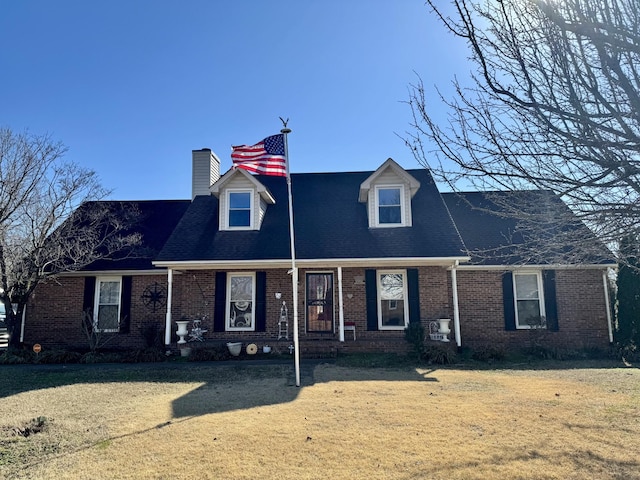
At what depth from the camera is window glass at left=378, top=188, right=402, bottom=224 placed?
1433 cm

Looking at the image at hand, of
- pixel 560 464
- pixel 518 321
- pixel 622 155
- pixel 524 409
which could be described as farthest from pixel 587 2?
pixel 518 321

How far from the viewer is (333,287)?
13.6 meters

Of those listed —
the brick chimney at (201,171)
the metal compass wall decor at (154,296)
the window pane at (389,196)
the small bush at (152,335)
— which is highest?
the brick chimney at (201,171)

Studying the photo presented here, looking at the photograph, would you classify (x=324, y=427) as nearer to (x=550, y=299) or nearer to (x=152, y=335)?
(x=152, y=335)

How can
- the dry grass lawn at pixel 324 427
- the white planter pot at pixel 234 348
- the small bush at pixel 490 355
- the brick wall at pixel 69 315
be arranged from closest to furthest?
the dry grass lawn at pixel 324 427
the small bush at pixel 490 355
the white planter pot at pixel 234 348
the brick wall at pixel 69 315

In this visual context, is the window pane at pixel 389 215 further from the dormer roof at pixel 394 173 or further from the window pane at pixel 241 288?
the window pane at pixel 241 288

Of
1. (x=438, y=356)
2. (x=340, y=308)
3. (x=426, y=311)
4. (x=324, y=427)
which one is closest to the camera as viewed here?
(x=324, y=427)

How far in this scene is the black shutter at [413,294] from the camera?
12.9 metres

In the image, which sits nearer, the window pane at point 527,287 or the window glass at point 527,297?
the window glass at point 527,297

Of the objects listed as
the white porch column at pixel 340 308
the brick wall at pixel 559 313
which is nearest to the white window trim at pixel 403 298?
the white porch column at pixel 340 308

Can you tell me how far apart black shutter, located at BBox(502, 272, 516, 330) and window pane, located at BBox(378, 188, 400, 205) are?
4.14 meters

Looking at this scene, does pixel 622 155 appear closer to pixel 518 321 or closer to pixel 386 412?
pixel 386 412

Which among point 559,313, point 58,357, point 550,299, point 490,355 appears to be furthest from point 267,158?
point 559,313

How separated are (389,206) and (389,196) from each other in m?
0.36
